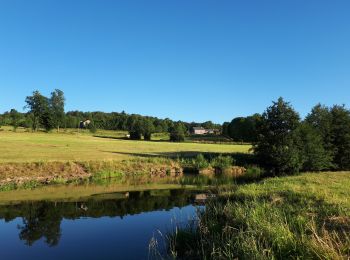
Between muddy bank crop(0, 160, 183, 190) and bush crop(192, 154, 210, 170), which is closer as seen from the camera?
muddy bank crop(0, 160, 183, 190)

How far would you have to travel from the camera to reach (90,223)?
21.4 meters

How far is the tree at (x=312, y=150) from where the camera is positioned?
143 feet

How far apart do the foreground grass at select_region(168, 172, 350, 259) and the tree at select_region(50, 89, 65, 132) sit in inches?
4674

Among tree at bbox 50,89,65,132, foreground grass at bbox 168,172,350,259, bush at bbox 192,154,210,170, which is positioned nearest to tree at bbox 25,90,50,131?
tree at bbox 50,89,65,132

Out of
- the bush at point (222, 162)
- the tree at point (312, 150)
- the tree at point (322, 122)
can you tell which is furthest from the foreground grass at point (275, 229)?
the bush at point (222, 162)

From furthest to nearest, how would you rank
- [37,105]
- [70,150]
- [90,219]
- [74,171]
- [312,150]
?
[37,105], [70,150], [312,150], [74,171], [90,219]

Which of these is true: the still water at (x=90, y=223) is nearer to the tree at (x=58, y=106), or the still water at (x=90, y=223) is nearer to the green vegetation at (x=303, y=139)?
the green vegetation at (x=303, y=139)

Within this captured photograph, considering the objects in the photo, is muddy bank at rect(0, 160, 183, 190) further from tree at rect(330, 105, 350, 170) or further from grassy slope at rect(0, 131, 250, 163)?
tree at rect(330, 105, 350, 170)

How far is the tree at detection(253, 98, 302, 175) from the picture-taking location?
44.9m

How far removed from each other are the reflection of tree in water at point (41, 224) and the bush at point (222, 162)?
102 ft

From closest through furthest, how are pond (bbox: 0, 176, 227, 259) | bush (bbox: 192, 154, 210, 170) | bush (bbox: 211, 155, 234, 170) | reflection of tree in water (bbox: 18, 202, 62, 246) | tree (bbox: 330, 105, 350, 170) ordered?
pond (bbox: 0, 176, 227, 259) → reflection of tree in water (bbox: 18, 202, 62, 246) → tree (bbox: 330, 105, 350, 170) → bush (bbox: 192, 154, 210, 170) → bush (bbox: 211, 155, 234, 170)

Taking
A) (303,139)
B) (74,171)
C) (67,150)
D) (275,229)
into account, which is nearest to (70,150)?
(67,150)

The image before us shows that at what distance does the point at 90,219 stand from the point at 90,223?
3.41 feet

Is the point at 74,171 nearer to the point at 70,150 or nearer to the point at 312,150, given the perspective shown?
the point at 70,150
